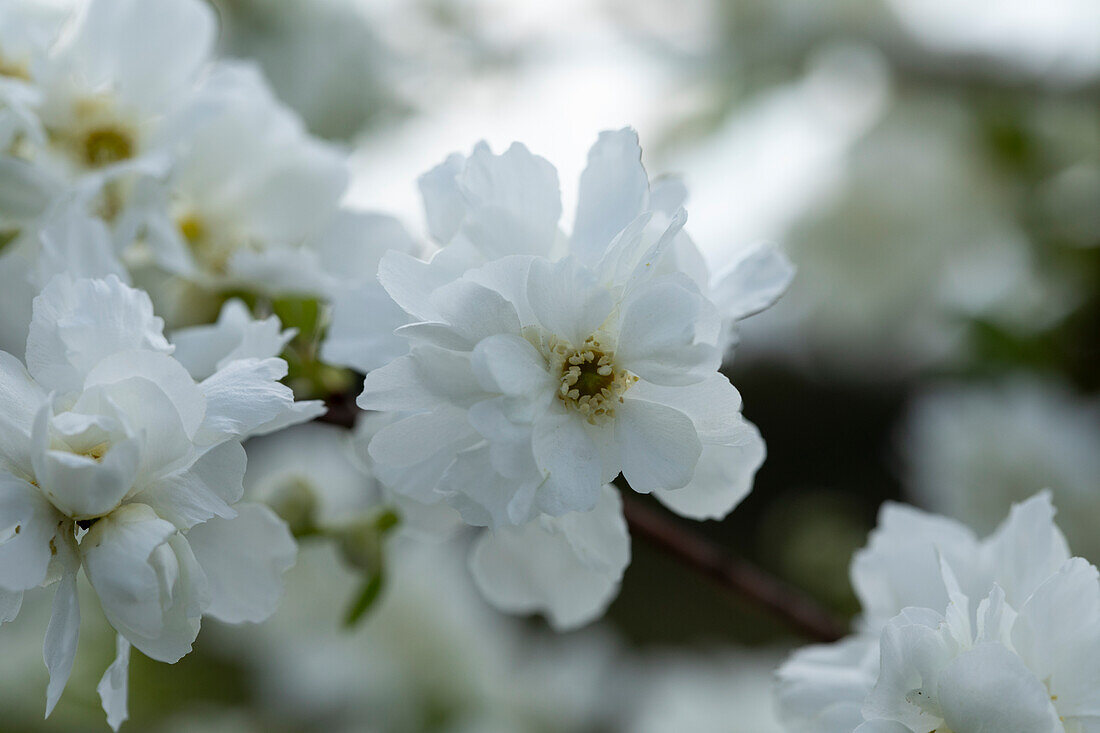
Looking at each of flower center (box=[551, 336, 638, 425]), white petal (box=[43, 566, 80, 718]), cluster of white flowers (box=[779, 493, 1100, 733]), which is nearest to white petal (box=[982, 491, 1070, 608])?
cluster of white flowers (box=[779, 493, 1100, 733])

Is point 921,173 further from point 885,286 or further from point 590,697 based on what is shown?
point 590,697

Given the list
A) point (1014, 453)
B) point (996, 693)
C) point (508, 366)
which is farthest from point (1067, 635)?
point (1014, 453)

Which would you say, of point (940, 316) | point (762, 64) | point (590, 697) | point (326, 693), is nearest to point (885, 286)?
point (940, 316)

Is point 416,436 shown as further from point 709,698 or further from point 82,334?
point 709,698

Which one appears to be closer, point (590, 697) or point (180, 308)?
point (180, 308)

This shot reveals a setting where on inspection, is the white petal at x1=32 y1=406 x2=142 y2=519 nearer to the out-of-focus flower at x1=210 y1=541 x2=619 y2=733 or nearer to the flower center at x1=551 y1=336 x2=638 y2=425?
the flower center at x1=551 y1=336 x2=638 y2=425
